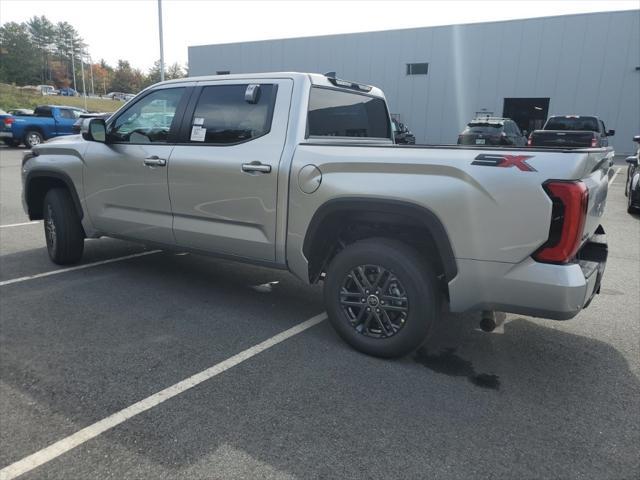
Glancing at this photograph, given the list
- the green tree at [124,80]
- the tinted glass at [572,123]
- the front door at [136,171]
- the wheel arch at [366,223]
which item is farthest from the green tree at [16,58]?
the wheel arch at [366,223]

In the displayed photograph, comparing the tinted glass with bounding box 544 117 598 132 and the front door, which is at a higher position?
the tinted glass with bounding box 544 117 598 132

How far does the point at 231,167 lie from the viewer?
12.5 feet

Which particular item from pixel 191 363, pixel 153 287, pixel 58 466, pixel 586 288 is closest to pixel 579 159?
pixel 586 288

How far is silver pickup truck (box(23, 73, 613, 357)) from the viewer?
2.74 meters

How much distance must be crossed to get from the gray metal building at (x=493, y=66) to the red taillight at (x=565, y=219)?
26.6 meters

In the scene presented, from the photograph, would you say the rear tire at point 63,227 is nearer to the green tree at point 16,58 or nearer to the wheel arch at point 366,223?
the wheel arch at point 366,223

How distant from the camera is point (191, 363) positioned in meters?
3.29

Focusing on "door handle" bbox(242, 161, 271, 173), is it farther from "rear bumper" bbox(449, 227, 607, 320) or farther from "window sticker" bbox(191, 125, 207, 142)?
"rear bumper" bbox(449, 227, 607, 320)

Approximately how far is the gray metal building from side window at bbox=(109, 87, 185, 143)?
86.5 ft

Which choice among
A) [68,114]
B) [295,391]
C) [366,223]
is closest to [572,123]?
[366,223]

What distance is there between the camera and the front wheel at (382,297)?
316 cm

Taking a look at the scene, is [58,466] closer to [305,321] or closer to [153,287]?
[305,321]

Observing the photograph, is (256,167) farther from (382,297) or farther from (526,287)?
(526,287)

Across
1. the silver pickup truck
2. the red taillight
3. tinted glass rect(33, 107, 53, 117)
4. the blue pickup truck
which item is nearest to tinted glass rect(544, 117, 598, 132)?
the silver pickup truck
